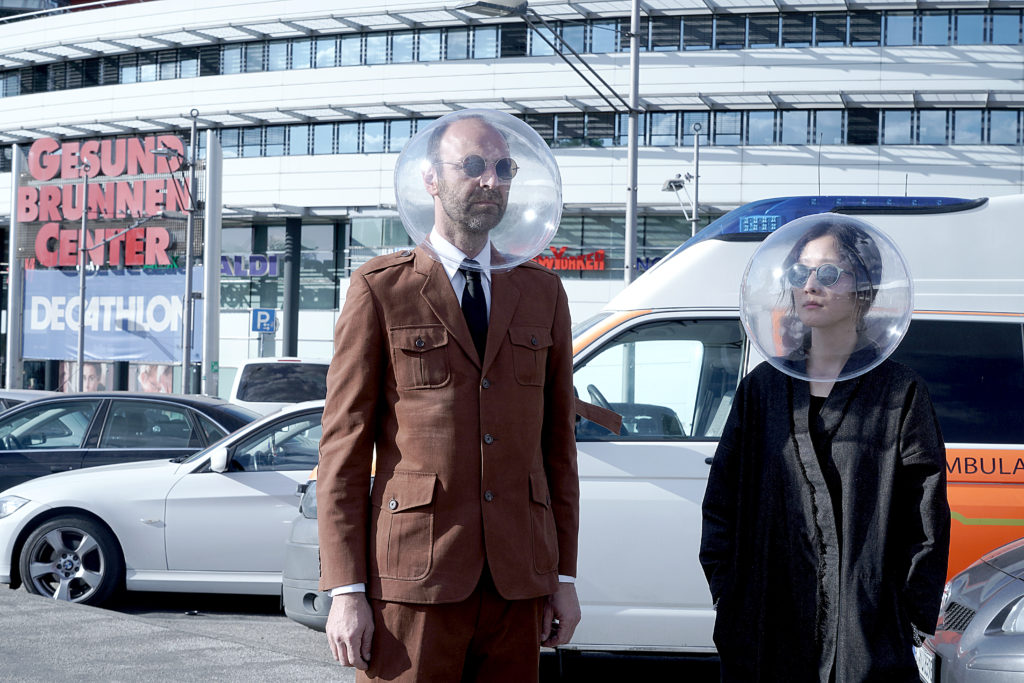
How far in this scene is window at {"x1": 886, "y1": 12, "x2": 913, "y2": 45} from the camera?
103 ft

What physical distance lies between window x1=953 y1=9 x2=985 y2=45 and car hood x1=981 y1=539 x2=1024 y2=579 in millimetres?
30146

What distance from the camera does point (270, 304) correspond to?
38344mm

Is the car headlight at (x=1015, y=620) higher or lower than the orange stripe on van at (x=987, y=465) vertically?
lower

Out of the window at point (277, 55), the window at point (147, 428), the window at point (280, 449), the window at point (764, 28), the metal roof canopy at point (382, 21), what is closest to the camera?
the window at point (280, 449)

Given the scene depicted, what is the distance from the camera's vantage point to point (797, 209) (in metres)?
5.13

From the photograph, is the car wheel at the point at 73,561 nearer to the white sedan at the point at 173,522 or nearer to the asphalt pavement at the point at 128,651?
the white sedan at the point at 173,522

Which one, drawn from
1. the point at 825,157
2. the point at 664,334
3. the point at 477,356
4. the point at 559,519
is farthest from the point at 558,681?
the point at 825,157

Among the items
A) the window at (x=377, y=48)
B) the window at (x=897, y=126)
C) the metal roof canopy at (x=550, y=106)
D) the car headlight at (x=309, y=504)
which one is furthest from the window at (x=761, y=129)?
the car headlight at (x=309, y=504)

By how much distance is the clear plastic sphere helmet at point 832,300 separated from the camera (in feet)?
8.46

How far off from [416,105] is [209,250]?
10.3m

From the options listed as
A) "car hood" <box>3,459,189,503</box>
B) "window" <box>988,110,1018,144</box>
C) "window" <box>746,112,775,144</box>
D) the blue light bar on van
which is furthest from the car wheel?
"window" <box>988,110,1018,144</box>

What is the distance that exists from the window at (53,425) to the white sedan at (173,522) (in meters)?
1.54

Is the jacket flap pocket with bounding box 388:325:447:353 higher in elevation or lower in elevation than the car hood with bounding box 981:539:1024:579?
higher

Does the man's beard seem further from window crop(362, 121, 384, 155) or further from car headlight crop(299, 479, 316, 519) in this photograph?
window crop(362, 121, 384, 155)
